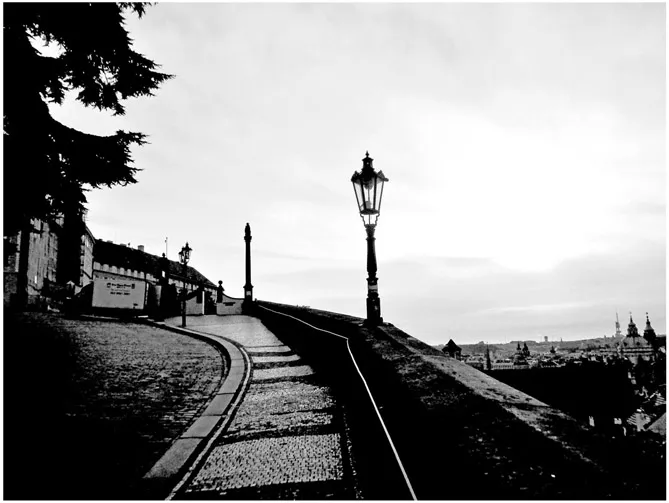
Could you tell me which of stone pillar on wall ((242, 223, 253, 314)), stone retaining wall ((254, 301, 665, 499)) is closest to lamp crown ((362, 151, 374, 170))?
stone retaining wall ((254, 301, 665, 499))

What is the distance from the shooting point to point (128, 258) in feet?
251

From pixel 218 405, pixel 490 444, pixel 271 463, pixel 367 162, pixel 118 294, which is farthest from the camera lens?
pixel 118 294

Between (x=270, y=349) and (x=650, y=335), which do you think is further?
(x=650, y=335)

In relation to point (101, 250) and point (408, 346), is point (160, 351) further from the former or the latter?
point (101, 250)

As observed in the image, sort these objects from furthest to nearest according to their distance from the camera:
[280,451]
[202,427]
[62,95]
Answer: [62,95] → [202,427] → [280,451]

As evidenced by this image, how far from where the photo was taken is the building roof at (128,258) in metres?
70.8

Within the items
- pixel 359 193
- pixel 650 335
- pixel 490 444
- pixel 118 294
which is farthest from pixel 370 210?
pixel 650 335

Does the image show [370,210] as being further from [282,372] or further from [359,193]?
[282,372]

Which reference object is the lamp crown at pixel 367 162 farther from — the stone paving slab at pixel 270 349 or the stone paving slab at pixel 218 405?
the stone paving slab at pixel 270 349

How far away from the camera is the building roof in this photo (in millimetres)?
70750

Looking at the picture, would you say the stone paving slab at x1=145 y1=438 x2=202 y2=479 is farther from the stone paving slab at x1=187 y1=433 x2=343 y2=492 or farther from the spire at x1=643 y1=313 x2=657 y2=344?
the spire at x1=643 y1=313 x2=657 y2=344

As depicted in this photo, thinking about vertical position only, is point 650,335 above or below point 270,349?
below

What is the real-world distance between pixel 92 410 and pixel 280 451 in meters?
3.31

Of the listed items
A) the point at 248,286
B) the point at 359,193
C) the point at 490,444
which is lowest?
the point at 490,444
